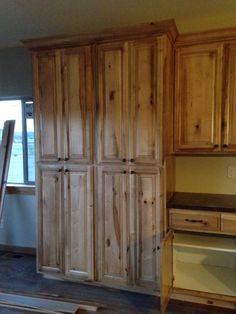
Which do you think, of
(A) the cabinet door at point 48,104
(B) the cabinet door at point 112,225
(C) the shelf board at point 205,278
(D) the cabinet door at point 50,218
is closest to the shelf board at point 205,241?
(C) the shelf board at point 205,278

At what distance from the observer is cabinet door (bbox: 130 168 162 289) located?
2455 mm

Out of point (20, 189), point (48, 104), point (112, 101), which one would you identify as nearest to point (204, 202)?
point (112, 101)

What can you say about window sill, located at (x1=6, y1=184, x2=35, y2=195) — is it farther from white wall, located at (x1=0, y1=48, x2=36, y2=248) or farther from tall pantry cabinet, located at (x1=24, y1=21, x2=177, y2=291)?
tall pantry cabinet, located at (x1=24, y1=21, x2=177, y2=291)

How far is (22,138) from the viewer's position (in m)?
3.57

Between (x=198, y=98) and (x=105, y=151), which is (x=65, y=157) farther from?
(x=198, y=98)

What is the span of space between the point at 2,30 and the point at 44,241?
7.45 feet

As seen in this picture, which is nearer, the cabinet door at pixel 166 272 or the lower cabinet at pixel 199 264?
the cabinet door at pixel 166 272

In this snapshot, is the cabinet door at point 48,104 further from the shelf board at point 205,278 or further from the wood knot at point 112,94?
the shelf board at point 205,278

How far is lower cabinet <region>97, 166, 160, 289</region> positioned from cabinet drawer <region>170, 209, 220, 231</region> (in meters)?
0.16

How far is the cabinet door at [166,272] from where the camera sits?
219 cm

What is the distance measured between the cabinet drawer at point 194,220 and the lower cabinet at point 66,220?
2.53ft

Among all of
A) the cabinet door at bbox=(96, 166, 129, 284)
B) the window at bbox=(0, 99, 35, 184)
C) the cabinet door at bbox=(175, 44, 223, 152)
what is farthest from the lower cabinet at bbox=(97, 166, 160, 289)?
the window at bbox=(0, 99, 35, 184)

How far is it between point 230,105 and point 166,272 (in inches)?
60.7

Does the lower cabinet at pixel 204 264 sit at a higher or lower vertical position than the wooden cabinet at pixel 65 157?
lower
